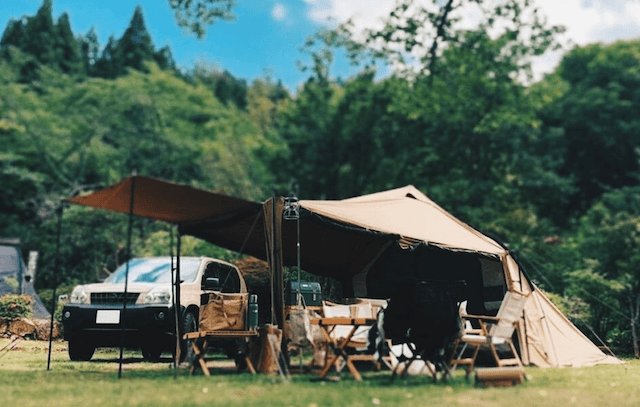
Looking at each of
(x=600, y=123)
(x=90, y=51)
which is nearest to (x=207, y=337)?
(x=600, y=123)

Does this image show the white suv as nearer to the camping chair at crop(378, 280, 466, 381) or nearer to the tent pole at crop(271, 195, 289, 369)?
the tent pole at crop(271, 195, 289, 369)

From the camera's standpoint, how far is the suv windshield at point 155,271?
9.55m

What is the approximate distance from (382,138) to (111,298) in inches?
694

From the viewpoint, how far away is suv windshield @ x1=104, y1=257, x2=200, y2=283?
31.3 feet

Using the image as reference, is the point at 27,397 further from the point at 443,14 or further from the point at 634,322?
the point at 443,14

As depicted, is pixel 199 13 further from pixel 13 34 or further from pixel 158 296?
pixel 13 34

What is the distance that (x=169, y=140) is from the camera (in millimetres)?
31484

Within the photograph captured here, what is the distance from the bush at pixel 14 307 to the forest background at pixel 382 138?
15.5 feet

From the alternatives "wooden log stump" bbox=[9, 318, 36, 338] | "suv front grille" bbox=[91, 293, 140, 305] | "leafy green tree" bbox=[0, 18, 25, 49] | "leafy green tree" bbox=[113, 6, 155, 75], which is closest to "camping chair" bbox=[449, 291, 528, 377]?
"suv front grille" bbox=[91, 293, 140, 305]

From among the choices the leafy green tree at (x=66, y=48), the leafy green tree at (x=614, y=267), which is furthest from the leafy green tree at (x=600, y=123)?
the leafy green tree at (x=66, y=48)

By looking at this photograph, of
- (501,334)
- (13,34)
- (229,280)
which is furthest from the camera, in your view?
(13,34)

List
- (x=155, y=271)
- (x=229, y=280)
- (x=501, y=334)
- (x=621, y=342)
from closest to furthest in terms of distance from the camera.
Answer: (x=501, y=334) < (x=155, y=271) < (x=229, y=280) < (x=621, y=342)

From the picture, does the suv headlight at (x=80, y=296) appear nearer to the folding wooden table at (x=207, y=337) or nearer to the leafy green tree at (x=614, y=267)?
the folding wooden table at (x=207, y=337)

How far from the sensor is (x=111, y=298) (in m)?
9.09
